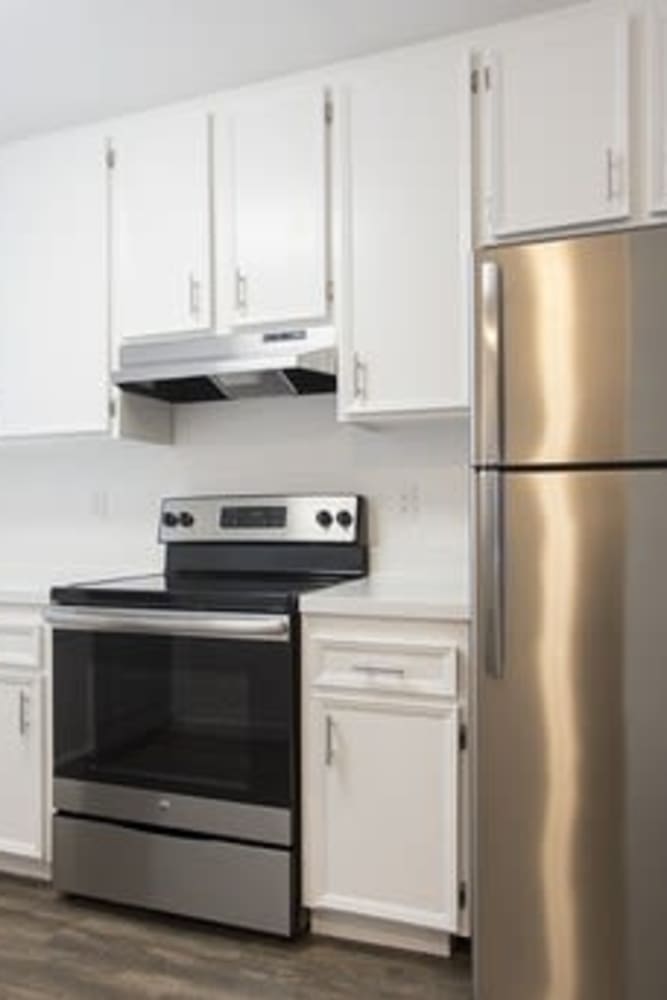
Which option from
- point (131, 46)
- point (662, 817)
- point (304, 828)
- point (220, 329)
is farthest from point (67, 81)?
point (662, 817)

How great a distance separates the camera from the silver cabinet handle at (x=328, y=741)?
7.11ft

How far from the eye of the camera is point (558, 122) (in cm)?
217

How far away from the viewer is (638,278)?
1.59 m

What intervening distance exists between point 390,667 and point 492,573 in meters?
0.54

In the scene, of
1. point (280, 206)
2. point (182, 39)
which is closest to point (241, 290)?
point (280, 206)

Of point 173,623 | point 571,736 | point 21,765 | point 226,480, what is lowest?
point 21,765

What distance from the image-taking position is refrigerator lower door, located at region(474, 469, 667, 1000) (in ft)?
5.22

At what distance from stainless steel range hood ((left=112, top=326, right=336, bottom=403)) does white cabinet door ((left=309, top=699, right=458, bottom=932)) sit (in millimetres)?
953

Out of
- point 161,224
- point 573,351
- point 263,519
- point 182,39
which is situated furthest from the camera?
point 263,519

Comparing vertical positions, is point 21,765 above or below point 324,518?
below

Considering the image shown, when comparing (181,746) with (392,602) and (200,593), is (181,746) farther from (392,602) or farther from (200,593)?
(392,602)

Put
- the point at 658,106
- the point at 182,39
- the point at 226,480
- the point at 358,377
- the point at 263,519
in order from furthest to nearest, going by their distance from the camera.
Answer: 1. the point at 226,480
2. the point at 263,519
3. the point at 358,377
4. the point at 182,39
5. the point at 658,106

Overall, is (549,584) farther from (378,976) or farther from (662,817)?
(378,976)

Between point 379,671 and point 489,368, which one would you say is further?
point 379,671
